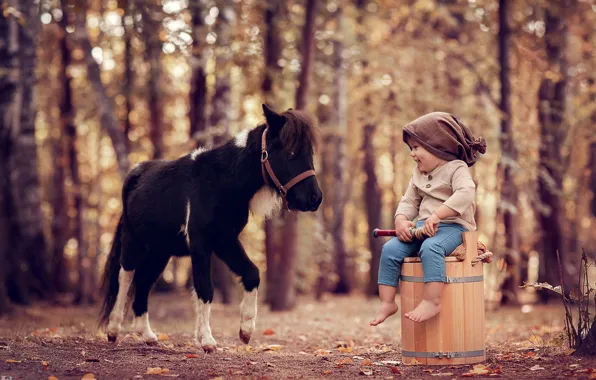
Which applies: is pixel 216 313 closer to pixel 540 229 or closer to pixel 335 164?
pixel 335 164

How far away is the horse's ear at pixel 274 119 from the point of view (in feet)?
22.3

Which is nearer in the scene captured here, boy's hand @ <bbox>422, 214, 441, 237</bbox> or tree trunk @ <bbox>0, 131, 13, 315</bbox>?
boy's hand @ <bbox>422, 214, 441, 237</bbox>

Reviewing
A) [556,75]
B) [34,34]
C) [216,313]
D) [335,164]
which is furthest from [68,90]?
[556,75]

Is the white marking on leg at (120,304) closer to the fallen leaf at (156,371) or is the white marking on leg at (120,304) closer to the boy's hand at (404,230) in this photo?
the fallen leaf at (156,371)

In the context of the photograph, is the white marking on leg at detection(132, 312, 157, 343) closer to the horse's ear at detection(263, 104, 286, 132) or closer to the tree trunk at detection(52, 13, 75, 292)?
the horse's ear at detection(263, 104, 286, 132)

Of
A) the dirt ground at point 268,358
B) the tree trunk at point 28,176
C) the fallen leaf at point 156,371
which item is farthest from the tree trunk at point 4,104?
the fallen leaf at point 156,371

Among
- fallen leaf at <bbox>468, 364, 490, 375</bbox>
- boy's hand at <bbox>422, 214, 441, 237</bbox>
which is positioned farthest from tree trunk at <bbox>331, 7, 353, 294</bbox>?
fallen leaf at <bbox>468, 364, 490, 375</bbox>

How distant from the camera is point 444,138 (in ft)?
19.2

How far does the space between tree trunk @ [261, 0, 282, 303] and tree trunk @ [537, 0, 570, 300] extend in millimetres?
5637

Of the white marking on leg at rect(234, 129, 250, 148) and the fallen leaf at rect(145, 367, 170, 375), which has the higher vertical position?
the white marking on leg at rect(234, 129, 250, 148)

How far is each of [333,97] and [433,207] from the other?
1317cm

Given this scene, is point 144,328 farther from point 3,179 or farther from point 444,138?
point 3,179

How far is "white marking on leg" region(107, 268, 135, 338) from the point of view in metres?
7.68

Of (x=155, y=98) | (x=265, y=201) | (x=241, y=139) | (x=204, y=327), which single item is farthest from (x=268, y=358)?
(x=155, y=98)
